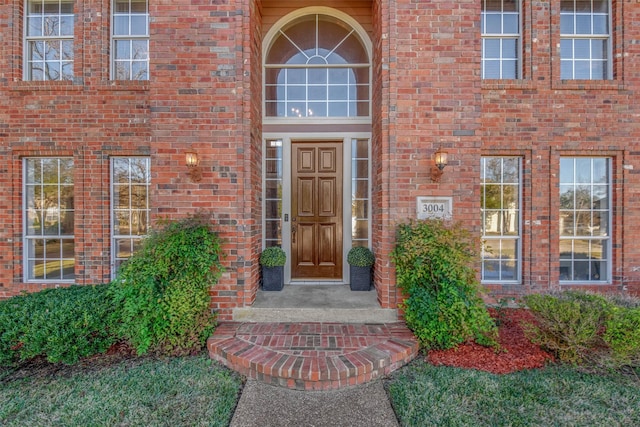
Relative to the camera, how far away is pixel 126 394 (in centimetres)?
252

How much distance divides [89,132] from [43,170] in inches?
45.1

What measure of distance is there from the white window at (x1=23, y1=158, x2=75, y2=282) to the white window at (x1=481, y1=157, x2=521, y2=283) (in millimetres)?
6963

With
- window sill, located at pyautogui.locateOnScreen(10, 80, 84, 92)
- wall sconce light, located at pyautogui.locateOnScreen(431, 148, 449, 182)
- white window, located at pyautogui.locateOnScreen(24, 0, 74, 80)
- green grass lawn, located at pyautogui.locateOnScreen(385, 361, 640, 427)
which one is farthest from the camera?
white window, located at pyautogui.locateOnScreen(24, 0, 74, 80)

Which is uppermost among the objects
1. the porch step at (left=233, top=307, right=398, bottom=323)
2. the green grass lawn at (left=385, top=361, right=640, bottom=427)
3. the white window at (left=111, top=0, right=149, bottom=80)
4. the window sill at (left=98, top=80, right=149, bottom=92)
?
the white window at (left=111, top=0, right=149, bottom=80)

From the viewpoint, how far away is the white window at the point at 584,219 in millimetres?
4727

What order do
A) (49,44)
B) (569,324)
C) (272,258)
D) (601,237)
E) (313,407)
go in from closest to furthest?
1. (313,407)
2. (569,324)
3. (272,258)
4. (601,237)
5. (49,44)

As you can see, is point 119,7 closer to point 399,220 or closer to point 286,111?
point 286,111

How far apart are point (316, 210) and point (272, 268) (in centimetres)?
120

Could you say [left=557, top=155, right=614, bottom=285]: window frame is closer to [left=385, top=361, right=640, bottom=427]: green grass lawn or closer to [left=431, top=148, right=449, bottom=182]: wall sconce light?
[left=385, top=361, right=640, bottom=427]: green grass lawn

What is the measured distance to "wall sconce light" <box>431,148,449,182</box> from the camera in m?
3.46

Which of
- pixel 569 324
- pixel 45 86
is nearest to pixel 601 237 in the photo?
pixel 569 324

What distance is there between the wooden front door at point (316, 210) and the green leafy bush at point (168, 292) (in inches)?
67.3

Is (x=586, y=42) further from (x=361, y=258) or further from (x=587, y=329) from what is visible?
(x=361, y=258)

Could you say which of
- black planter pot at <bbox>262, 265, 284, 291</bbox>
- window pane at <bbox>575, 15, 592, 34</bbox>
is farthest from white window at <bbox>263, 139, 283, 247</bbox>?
window pane at <bbox>575, 15, 592, 34</bbox>
